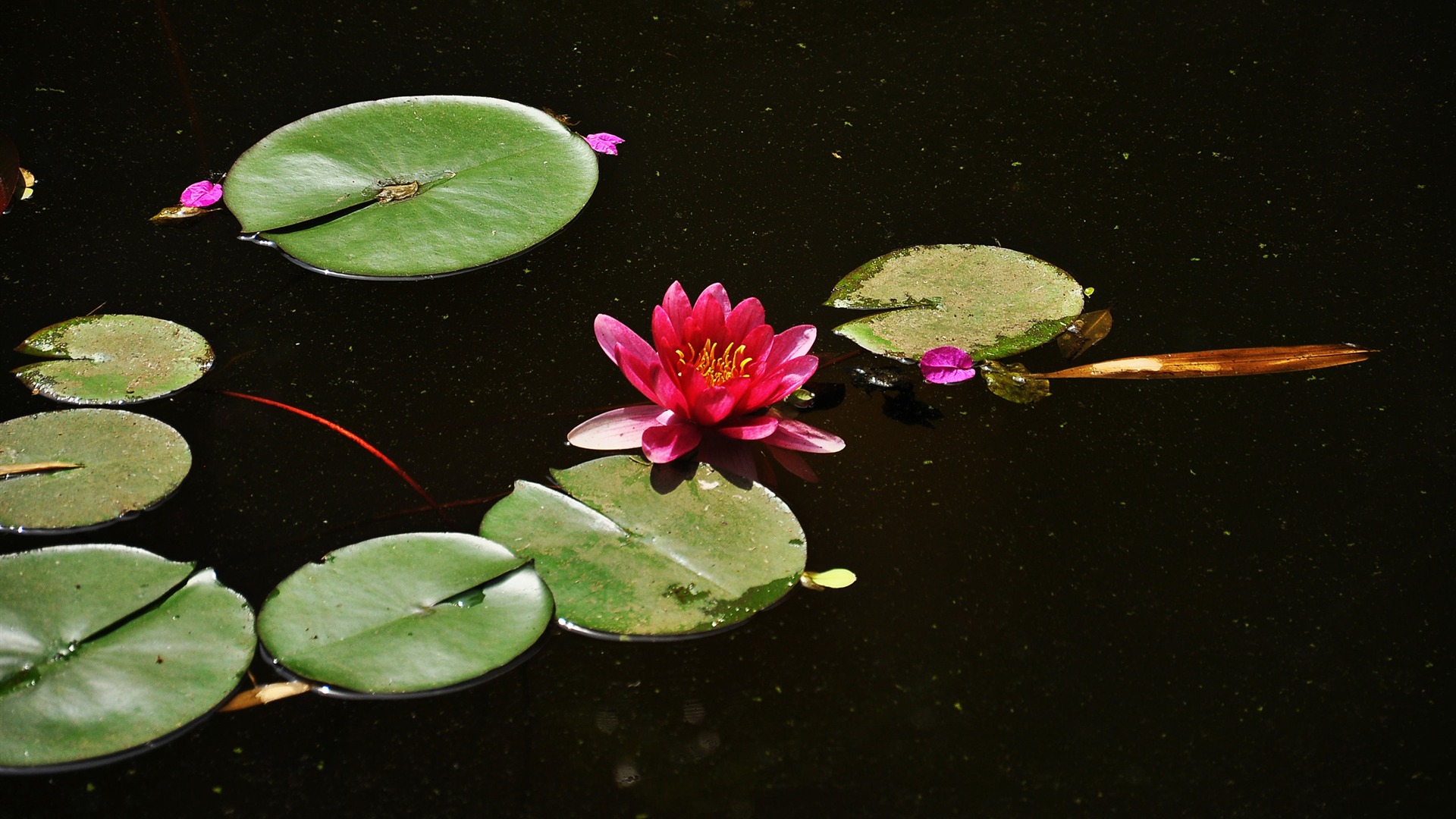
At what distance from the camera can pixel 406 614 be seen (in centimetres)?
110

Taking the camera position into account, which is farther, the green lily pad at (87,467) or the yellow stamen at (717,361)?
the yellow stamen at (717,361)

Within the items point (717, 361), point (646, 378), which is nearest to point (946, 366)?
point (717, 361)

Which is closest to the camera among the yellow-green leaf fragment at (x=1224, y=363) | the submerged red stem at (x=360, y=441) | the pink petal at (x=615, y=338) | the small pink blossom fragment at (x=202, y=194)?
the submerged red stem at (x=360, y=441)

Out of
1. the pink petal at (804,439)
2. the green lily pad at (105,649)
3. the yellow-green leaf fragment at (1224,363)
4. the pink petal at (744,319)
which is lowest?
the green lily pad at (105,649)

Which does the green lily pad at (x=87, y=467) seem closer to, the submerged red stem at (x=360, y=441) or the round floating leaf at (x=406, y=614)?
the submerged red stem at (x=360, y=441)

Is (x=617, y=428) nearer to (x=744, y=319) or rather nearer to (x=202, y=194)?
(x=744, y=319)

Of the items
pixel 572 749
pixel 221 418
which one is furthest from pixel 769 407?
pixel 221 418

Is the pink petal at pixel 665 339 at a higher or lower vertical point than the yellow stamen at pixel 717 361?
higher

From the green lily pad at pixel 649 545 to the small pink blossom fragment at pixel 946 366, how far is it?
332mm

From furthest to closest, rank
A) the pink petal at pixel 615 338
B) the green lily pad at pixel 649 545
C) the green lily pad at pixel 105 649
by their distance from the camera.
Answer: the pink petal at pixel 615 338 → the green lily pad at pixel 649 545 → the green lily pad at pixel 105 649

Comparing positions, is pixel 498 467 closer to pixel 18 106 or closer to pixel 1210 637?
pixel 1210 637

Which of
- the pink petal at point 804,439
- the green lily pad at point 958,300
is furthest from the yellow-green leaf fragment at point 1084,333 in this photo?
the pink petal at point 804,439

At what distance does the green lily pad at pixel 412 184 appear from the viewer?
1560 millimetres

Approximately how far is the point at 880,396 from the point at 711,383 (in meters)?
0.26
